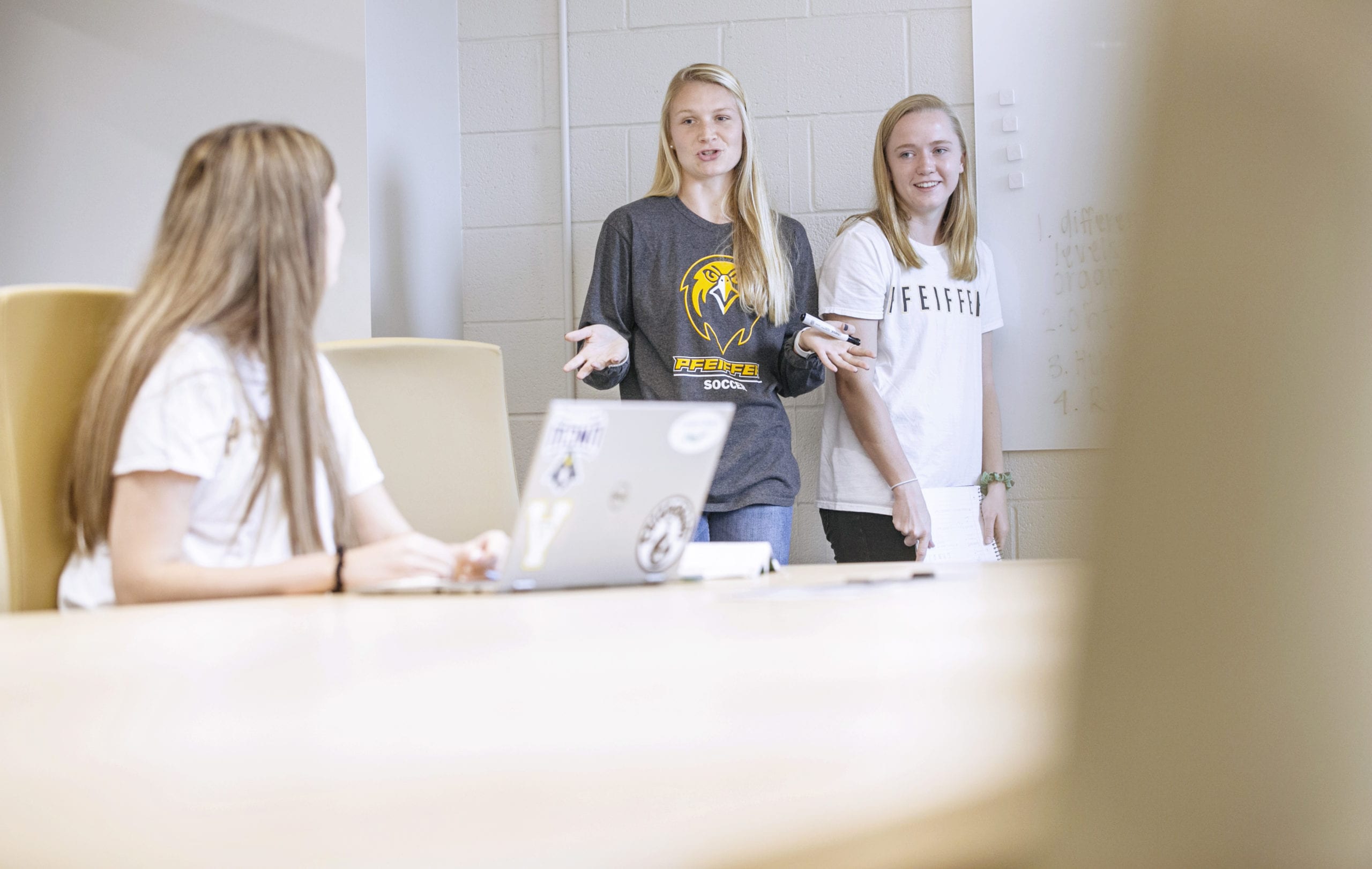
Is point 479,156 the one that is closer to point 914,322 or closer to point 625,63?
point 625,63

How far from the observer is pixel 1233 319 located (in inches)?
5.1

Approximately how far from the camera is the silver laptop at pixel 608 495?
2.72ft

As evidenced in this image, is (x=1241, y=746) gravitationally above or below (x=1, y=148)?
below

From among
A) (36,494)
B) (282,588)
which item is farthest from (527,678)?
(36,494)

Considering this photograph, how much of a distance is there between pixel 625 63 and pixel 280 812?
2.87 meters

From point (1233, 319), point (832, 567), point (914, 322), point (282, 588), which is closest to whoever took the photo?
point (1233, 319)

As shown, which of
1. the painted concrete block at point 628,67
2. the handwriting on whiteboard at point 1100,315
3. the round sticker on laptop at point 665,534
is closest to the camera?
the handwriting on whiteboard at point 1100,315

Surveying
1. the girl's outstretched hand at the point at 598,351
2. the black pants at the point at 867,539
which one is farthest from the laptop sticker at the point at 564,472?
the black pants at the point at 867,539

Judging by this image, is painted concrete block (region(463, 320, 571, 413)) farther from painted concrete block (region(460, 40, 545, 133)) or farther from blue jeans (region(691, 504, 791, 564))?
blue jeans (region(691, 504, 791, 564))

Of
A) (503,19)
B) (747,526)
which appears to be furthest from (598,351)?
(503,19)

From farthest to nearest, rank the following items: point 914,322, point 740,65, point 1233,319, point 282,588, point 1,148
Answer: point 740,65 < point 1,148 < point 914,322 < point 282,588 < point 1233,319

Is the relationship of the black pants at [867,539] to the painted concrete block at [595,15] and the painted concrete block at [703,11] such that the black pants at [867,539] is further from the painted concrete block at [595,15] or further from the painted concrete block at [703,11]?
the painted concrete block at [595,15]

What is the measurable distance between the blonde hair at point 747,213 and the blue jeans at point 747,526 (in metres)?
0.42

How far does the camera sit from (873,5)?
275 cm
